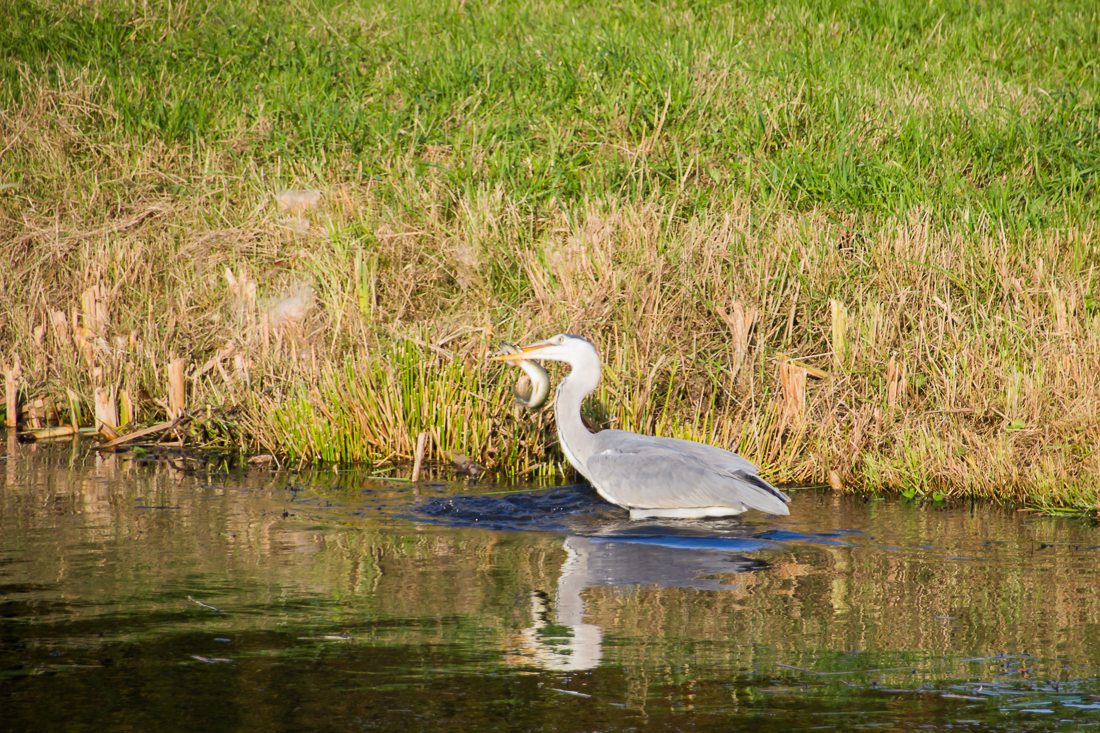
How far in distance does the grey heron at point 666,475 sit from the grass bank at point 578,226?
967 mm

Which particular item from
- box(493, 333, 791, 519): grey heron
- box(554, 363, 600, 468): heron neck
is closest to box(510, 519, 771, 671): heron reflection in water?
box(493, 333, 791, 519): grey heron

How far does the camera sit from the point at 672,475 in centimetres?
628

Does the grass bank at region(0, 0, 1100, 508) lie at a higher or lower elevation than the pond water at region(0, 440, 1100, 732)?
higher

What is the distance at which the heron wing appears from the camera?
6172 millimetres

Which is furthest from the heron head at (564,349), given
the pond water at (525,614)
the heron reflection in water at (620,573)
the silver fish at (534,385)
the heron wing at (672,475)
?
the heron reflection in water at (620,573)

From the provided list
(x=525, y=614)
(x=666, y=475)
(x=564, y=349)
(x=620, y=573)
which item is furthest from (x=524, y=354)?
(x=525, y=614)

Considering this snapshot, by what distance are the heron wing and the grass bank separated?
103 centimetres

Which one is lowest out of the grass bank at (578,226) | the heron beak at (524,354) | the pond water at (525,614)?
the pond water at (525,614)

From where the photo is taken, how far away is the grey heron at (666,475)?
6.16 m

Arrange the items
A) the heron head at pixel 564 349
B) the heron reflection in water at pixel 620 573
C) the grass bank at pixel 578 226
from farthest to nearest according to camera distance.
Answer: the grass bank at pixel 578 226, the heron head at pixel 564 349, the heron reflection in water at pixel 620 573

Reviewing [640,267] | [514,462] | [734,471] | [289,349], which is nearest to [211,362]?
[289,349]

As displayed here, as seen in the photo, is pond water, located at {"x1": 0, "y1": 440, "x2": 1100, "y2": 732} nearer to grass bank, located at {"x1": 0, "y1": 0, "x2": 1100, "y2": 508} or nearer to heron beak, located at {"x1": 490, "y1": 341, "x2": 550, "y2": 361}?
heron beak, located at {"x1": 490, "y1": 341, "x2": 550, "y2": 361}

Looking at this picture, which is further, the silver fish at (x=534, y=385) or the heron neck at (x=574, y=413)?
the silver fish at (x=534, y=385)

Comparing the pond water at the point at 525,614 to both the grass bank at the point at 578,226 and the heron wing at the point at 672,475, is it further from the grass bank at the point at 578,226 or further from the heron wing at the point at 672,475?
the grass bank at the point at 578,226
